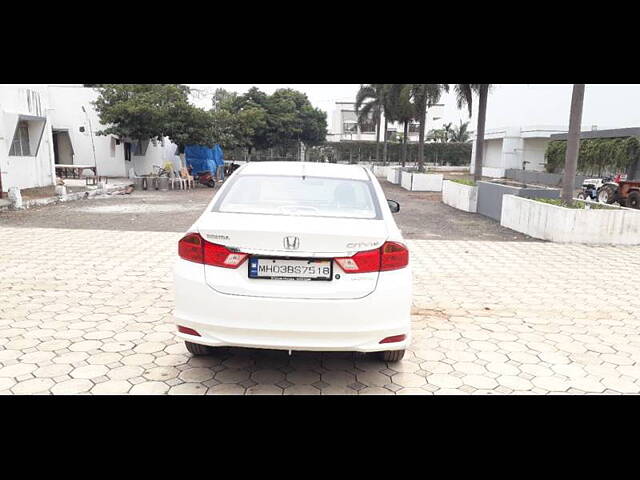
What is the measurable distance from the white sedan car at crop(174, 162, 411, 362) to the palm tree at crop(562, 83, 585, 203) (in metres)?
8.76

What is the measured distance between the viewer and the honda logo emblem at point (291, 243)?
3039 millimetres

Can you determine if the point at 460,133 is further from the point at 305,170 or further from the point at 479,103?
the point at 305,170

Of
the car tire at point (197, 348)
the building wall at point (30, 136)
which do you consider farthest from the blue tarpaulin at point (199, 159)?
the car tire at point (197, 348)

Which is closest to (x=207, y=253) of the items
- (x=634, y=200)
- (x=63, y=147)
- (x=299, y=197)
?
(x=299, y=197)

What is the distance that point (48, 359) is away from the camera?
3.77m

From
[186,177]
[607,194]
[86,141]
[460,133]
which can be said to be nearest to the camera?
[607,194]

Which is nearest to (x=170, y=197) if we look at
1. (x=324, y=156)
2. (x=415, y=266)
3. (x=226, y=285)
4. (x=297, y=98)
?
(x=415, y=266)

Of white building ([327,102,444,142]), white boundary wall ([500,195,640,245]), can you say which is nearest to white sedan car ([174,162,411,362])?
white boundary wall ([500,195,640,245])

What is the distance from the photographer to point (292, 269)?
3.07 meters

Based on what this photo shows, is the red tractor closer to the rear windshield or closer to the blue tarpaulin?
the rear windshield

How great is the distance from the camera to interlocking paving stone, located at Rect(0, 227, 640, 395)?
3523 mm

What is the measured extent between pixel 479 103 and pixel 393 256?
16377 millimetres

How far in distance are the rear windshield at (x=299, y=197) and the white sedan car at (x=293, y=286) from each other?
0.33m

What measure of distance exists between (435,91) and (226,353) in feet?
68.3
